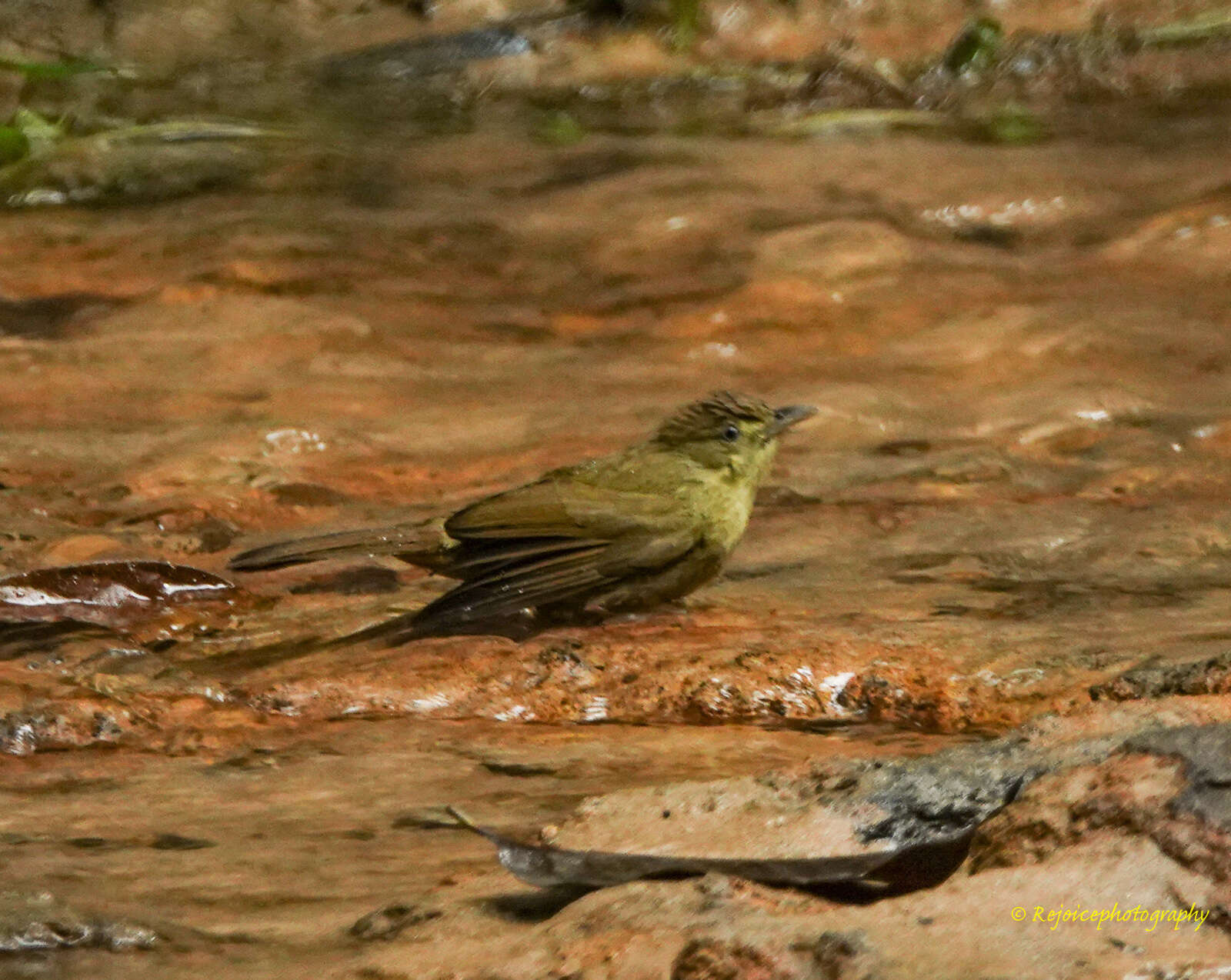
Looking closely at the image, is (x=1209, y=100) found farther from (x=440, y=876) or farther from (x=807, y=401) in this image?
(x=440, y=876)

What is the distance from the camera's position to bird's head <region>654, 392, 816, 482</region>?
5172 millimetres

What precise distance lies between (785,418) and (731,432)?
21 cm

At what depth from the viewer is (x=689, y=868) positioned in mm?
2697

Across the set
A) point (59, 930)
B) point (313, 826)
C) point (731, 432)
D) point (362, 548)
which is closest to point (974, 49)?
point (731, 432)

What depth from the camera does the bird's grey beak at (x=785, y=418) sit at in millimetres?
5340

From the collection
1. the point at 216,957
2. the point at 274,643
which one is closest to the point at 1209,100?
the point at 274,643

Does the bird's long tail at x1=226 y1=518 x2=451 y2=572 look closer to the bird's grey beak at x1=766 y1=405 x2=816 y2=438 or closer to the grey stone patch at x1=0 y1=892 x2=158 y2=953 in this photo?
the bird's grey beak at x1=766 y1=405 x2=816 y2=438

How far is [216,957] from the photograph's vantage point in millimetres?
2588

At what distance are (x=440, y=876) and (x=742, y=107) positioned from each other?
350 inches

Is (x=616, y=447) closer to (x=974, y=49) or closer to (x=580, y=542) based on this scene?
(x=580, y=542)

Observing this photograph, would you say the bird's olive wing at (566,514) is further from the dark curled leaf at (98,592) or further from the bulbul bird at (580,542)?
the dark curled leaf at (98,592)

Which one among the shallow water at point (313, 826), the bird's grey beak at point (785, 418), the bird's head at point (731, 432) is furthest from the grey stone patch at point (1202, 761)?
the bird's grey beak at point (785, 418)

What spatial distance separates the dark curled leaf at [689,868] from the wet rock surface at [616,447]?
0.03m
